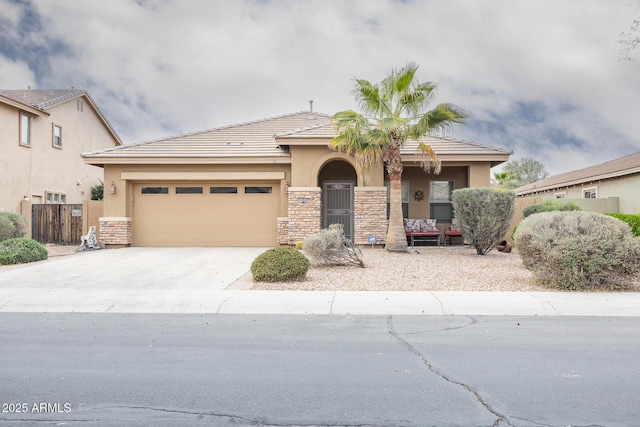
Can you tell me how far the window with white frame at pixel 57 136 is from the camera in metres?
24.7

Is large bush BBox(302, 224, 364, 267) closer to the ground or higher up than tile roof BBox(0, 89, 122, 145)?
closer to the ground

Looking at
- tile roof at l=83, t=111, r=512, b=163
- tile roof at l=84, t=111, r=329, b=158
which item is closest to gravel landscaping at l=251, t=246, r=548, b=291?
tile roof at l=83, t=111, r=512, b=163

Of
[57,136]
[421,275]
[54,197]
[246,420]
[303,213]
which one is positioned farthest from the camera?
[57,136]

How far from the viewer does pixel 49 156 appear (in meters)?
24.1

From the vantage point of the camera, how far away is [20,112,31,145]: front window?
22.1m

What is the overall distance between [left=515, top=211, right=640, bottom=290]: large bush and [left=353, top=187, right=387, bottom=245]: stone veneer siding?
784 cm

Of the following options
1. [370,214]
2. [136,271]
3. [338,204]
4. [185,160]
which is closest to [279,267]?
[136,271]

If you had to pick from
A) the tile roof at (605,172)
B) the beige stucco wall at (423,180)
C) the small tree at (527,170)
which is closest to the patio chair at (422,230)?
the beige stucco wall at (423,180)

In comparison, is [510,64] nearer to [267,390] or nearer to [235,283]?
[235,283]

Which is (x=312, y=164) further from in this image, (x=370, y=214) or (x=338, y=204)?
(x=370, y=214)

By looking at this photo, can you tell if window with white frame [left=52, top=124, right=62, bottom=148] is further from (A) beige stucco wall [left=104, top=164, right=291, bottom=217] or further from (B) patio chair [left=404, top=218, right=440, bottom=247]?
(B) patio chair [left=404, top=218, right=440, bottom=247]

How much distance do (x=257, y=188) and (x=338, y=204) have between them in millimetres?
3304

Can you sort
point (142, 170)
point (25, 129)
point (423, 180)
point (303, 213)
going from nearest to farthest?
point (303, 213)
point (142, 170)
point (423, 180)
point (25, 129)

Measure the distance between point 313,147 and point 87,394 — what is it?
13908mm
